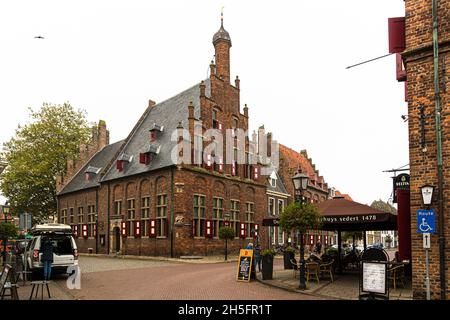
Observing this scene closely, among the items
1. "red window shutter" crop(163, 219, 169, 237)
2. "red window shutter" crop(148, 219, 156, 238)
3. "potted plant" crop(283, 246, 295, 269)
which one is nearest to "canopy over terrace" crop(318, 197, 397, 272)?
"potted plant" crop(283, 246, 295, 269)

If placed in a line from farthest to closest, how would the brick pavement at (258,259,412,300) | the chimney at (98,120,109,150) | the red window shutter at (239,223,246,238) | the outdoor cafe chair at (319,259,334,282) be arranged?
the chimney at (98,120,109,150) < the red window shutter at (239,223,246,238) < the outdoor cafe chair at (319,259,334,282) < the brick pavement at (258,259,412,300)

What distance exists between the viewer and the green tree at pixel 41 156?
143ft

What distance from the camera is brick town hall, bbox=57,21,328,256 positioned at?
2984 cm

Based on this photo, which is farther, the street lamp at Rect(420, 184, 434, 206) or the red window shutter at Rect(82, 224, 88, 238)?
the red window shutter at Rect(82, 224, 88, 238)

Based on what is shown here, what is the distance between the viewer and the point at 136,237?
106 ft

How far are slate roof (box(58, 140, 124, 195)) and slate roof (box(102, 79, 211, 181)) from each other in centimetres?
275

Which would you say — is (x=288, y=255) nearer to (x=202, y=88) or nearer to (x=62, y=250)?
(x=62, y=250)

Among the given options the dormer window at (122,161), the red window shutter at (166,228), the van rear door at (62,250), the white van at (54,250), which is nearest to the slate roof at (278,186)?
the dormer window at (122,161)

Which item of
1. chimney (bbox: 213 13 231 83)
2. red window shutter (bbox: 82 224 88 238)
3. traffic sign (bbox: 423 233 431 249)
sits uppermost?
chimney (bbox: 213 13 231 83)

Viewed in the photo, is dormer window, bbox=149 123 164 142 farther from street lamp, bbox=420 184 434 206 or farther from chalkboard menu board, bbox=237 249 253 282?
street lamp, bbox=420 184 434 206

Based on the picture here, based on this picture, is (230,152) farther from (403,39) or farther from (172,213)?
(403,39)

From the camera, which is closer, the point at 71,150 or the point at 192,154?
the point at 192,154
